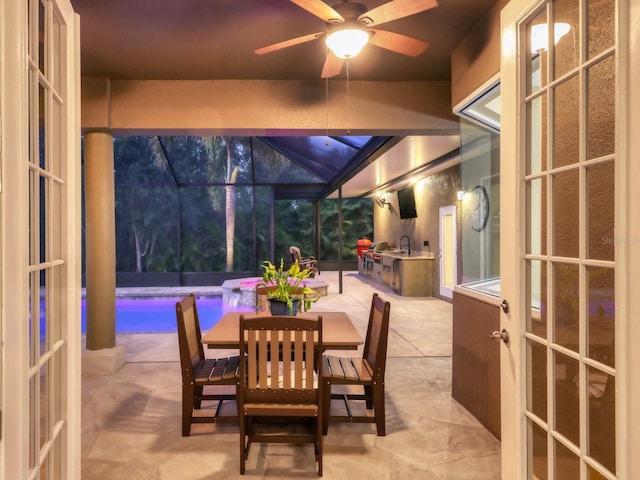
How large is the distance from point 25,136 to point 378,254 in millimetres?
9726

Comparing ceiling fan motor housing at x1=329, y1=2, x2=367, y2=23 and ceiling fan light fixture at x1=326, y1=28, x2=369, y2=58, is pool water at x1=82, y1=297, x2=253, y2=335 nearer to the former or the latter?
ceiling fan light fixture at x1=326, y1=28, x2=369, y2=58

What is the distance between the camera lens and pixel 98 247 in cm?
401

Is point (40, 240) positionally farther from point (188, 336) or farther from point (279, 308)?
point (279, 308)

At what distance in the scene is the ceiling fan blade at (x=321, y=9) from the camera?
210cm

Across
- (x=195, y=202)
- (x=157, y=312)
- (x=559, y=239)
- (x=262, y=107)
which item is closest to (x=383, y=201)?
(x=195, y=202)

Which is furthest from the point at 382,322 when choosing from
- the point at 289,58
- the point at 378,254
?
the point at 378,254

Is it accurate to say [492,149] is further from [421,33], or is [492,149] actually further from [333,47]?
[333,47]

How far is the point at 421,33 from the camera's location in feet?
9.96

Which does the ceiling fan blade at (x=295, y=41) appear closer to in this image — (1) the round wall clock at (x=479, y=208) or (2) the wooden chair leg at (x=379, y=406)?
(1) the round wall clock at (x=479, y=208)

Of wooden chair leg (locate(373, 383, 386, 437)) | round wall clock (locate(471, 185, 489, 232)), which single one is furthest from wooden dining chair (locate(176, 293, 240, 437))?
round wall clock (locate(471, 185, 489, 232))

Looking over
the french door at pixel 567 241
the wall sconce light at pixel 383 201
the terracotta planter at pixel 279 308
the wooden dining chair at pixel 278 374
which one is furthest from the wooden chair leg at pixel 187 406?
the wall sconce light at pixel 383 201

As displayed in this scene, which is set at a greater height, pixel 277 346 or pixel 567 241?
pixel 567 241

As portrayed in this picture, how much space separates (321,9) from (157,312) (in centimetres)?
746

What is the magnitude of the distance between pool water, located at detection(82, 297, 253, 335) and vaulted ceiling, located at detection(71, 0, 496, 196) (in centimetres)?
374
